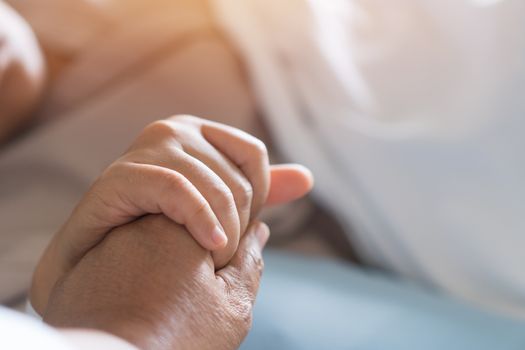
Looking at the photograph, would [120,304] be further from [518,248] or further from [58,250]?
[518,248]

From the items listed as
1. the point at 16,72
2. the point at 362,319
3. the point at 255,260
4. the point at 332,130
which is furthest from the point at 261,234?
the point at 16,72

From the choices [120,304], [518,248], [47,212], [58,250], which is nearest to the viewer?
[120,304]

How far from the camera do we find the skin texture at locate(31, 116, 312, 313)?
1.63ft

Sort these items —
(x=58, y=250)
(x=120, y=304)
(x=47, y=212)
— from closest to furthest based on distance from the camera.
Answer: (x=120, y=304), (x=58, y=250), (x=47, y=212)

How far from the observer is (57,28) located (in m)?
0.93

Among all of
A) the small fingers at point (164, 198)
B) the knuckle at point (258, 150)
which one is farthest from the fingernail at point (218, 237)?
the knuckle at point (258, 150)

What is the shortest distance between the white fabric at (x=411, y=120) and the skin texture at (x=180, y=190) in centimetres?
22

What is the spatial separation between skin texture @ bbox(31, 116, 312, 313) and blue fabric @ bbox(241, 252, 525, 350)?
113 mm

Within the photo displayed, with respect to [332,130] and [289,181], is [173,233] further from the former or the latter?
[332,130]

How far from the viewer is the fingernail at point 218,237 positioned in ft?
1.62

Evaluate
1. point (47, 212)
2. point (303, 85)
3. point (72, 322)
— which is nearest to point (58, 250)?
point (72, 322)

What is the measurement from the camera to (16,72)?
79 centimetres

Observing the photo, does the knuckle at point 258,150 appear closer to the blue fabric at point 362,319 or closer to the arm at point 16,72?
the blue fabric at point 362,319

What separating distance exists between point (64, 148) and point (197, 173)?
0.40 m
